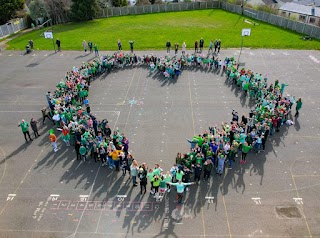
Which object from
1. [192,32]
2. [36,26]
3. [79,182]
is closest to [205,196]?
[79,182]

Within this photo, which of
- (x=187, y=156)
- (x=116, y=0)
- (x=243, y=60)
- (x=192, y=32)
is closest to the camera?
(x=187, y=156)

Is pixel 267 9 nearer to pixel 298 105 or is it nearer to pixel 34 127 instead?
pixel 298 105

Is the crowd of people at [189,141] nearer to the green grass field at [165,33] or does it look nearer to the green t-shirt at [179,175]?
the green t-shirt at [179,175]

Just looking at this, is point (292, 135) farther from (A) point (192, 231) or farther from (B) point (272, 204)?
(A) point (192, 231)

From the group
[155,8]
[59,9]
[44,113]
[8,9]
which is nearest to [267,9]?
[155,8]

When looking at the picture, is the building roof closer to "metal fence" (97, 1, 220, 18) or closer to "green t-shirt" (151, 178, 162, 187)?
"metal fence" (97, 1, 220, 18)
